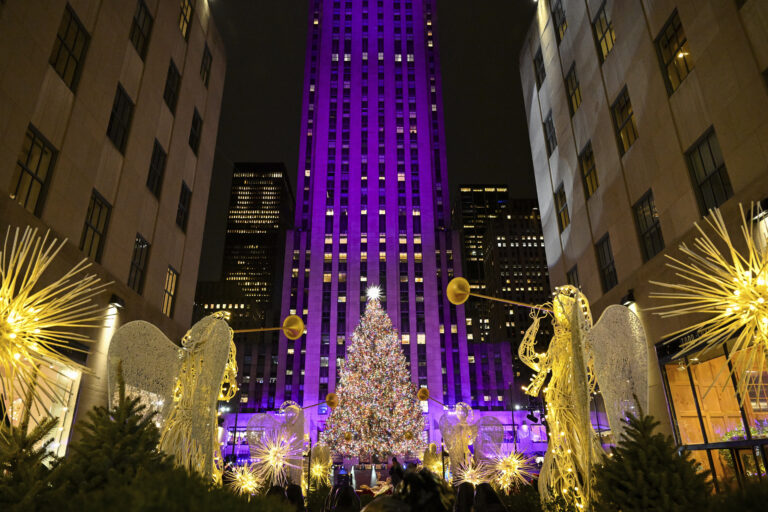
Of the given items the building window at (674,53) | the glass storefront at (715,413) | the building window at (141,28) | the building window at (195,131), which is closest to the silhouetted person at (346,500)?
the glass storefront at (715,413)

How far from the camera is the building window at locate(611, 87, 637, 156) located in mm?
18406

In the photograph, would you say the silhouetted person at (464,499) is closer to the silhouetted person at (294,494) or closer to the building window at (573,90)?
the silhouetted person at (294,494)

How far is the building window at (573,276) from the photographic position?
23.5m

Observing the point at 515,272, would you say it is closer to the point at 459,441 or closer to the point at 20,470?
the point at 459,441

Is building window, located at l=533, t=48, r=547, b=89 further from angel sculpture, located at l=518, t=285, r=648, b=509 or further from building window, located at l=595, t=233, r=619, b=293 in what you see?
angel sculpture, located at l=518, t=285, r=648, b=509

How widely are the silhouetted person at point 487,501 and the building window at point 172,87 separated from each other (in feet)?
69.1

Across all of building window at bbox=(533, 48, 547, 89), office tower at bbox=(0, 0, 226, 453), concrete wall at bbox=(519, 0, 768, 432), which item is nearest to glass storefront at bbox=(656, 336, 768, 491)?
concrete wall at bbox=(519, 0, 768, 432)

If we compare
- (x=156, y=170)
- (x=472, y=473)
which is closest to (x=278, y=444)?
(x=472, y=473)

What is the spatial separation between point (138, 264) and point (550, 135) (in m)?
22.5

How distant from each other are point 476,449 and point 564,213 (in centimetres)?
1311

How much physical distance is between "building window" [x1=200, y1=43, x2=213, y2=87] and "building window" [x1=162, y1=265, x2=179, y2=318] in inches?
450

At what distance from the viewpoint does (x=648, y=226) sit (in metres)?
17.3

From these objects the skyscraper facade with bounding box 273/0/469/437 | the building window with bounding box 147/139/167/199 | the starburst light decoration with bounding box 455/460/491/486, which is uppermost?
the skyscraper facade with bounding box 273/0/469/437

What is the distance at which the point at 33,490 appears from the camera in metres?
3.69
